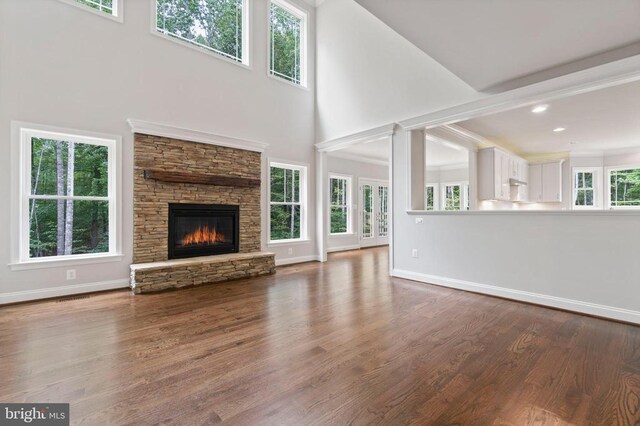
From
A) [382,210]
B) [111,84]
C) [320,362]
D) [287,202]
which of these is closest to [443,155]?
[382,210]

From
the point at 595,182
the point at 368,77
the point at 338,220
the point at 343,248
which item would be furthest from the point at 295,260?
the point at 595,182

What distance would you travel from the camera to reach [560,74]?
3182mm

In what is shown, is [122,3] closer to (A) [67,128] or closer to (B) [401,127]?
(A) [67,128]

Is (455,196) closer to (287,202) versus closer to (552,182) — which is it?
(552,182)

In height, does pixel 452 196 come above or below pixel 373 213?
above

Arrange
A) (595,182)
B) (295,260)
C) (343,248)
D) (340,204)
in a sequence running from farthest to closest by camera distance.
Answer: (340,204) → (343,248) → (595,182) → (295,260)

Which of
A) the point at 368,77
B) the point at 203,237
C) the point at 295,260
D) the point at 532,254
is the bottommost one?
the point at 295,260

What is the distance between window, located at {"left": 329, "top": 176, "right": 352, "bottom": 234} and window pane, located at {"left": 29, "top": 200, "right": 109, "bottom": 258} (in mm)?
5200

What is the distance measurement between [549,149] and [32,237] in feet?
32.6

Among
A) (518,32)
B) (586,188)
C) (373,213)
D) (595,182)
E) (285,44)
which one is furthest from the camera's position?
(373,213)

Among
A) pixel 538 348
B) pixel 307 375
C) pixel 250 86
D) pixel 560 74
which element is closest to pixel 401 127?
pixel 560 74

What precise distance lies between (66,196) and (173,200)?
1.26m

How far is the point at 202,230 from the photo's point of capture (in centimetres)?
488

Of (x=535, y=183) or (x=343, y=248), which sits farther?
(x=343, y=248)
